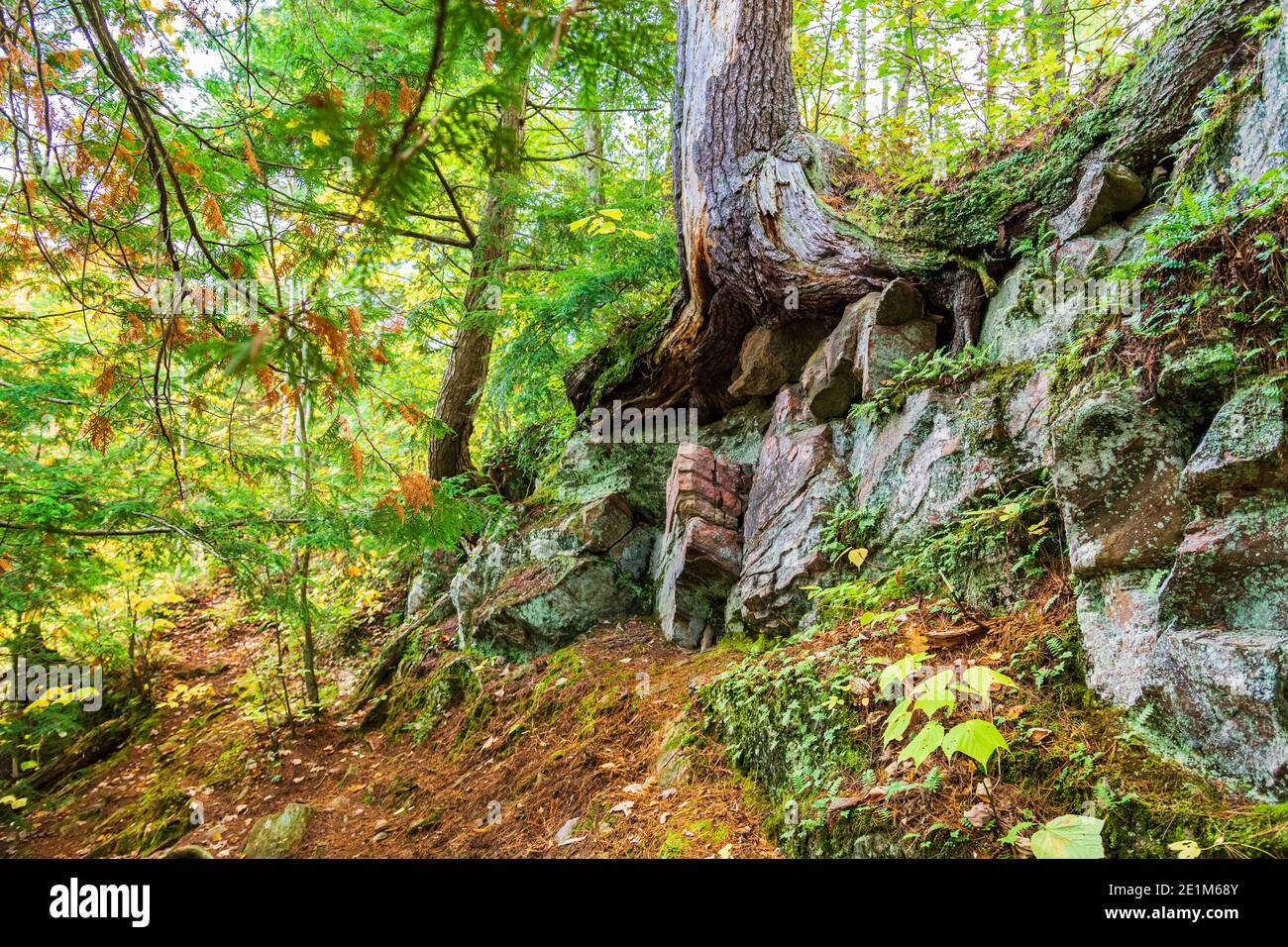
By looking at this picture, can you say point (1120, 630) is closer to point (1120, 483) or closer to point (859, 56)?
point (1120, 483)

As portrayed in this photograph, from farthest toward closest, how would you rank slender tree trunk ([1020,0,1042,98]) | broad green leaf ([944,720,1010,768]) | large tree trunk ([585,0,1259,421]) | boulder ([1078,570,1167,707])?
slender tree trunk ([1020,0,1042,98])
large tree trunk ([585,0,1259,421])
boulder ([1078,570,1167,707])
broad green leaf ([944,720,1010,768])

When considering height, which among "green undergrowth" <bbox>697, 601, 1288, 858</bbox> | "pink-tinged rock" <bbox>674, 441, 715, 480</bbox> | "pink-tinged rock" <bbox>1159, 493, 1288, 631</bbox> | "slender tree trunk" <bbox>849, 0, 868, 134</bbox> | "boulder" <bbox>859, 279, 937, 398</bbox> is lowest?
"green undergrowth" <bbox>697, 601, 1288, 858</bbox>

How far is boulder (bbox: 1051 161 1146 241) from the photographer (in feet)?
12.1

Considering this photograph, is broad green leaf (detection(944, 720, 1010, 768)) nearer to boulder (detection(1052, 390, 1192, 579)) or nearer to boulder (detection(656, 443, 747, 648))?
boulder (detection(1052, 390, 1192, 579))

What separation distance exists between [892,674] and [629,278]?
209 inches

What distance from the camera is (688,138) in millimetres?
5641

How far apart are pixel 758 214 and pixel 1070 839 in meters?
4.71

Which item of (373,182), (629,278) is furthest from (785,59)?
(373,182)

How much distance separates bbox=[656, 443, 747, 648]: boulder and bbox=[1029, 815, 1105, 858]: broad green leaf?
3.18 m

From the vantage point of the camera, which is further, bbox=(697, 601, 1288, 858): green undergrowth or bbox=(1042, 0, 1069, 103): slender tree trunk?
bbox=(1042, 0, 1069, 103): slender tree trunk

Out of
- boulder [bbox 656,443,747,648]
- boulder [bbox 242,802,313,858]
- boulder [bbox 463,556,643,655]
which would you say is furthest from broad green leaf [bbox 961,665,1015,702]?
boulder [bbox 242,802,313,858]

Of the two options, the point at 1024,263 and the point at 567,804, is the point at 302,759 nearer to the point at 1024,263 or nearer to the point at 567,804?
the point at 567,804
